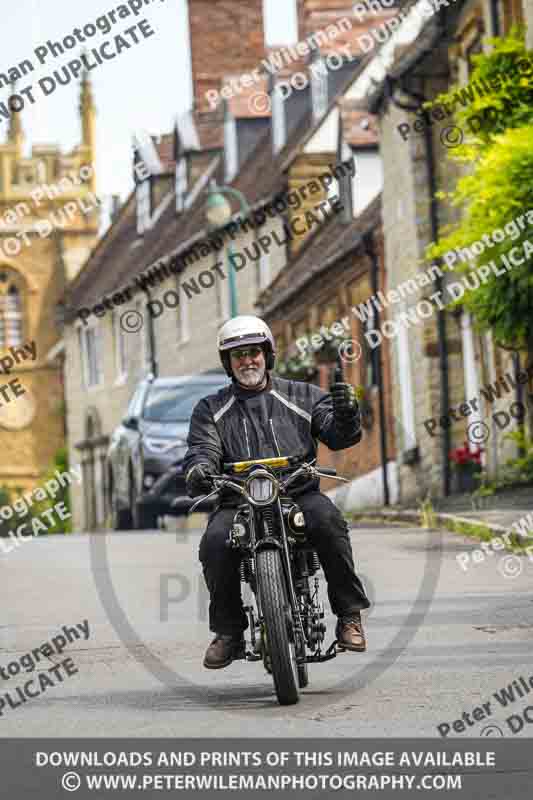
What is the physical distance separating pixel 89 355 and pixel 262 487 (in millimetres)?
54663

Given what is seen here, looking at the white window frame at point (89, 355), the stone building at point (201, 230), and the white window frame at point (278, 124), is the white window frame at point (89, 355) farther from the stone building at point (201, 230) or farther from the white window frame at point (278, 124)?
the white window frame at point (278, 124)

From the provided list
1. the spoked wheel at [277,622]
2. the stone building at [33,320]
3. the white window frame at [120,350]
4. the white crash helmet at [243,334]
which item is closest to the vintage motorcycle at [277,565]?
the spoked wheel at [277,622]

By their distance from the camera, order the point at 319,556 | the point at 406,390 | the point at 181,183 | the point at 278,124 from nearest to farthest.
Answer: the point at 319,556 < the point at 406,390 < the point at 278,124 < the point at 181,183

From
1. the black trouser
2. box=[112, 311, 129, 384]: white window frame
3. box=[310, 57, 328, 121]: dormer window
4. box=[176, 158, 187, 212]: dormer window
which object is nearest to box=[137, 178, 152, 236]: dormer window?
box=[112, 311, 129, 384]: white window frame

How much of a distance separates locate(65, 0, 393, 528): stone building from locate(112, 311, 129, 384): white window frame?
0.22 feet

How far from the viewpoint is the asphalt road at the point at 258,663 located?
24.8ft

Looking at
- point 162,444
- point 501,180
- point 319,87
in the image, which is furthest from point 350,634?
point 319,87

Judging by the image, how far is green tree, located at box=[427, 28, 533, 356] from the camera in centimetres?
1836

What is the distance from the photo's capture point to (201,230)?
4675 centimetres

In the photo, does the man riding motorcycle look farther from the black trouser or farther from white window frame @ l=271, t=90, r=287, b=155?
white window frame @ l=271, t=90, r=287, b=155

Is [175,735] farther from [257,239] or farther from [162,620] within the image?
[257,239]

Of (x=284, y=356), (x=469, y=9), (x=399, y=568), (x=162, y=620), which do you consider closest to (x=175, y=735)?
(x=162, y=620)

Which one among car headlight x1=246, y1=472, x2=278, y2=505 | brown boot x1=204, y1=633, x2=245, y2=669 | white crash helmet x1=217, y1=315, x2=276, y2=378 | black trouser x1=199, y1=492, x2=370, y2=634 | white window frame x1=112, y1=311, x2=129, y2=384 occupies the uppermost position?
white window frame x1=112, y1=311, x2=129, y2=384

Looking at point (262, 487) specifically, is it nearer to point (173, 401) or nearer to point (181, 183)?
point (173, 401)
